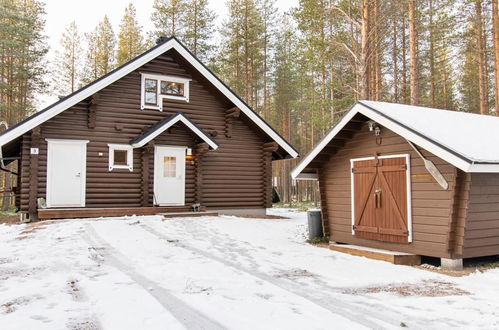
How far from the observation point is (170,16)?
26578 mm

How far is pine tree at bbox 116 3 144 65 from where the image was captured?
30484mm

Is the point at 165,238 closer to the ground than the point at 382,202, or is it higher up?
closer to the ground

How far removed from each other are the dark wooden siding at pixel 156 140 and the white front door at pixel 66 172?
173 millimetres

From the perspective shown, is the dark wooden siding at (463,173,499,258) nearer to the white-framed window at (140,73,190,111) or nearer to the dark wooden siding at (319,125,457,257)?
the dark wooden siding at (319,125,457,257)

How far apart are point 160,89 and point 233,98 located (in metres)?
2.80

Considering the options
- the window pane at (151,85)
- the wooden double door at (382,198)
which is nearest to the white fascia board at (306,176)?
the wooden double door at (382,198)

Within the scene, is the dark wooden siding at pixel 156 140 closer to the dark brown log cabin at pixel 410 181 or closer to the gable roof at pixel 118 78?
the gable roof at pixel 118 78

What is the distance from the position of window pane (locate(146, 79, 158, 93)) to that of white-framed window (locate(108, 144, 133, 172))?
2350mm

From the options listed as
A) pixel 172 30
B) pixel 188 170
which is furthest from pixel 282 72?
pixel 188 170

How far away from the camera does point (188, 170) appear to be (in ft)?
49.5

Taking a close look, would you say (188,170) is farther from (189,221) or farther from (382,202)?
(382,202)

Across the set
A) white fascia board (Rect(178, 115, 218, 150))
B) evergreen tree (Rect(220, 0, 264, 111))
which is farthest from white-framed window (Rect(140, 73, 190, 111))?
evergreen tree (Rect(220, 0, 264, 111))

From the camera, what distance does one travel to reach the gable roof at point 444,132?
260 inches

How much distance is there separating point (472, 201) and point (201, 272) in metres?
5.03
